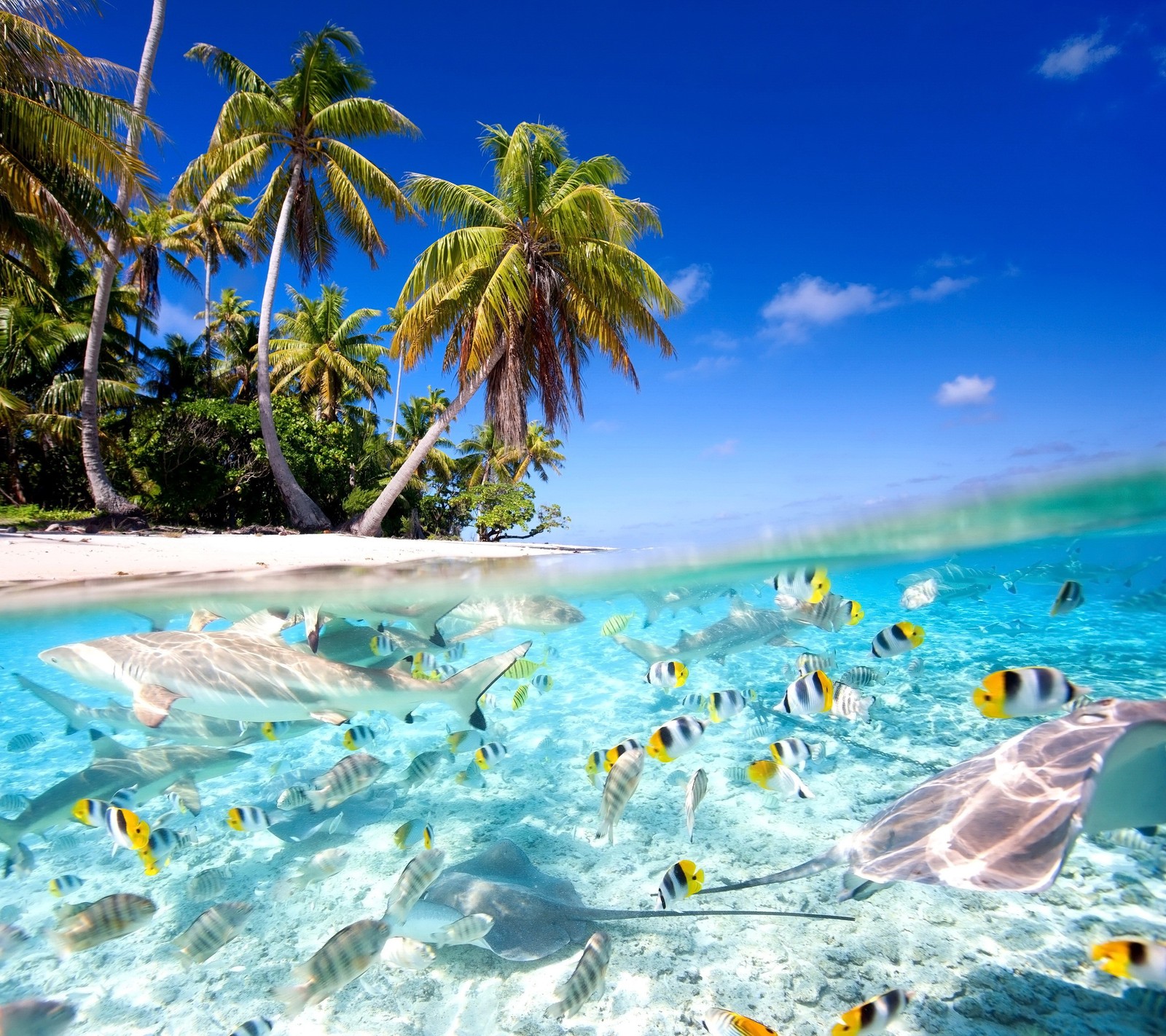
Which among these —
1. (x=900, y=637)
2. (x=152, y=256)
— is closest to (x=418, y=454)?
(x=900, y=637)

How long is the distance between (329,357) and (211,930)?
29.8 meters

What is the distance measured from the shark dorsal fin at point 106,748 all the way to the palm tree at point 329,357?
25927 mm

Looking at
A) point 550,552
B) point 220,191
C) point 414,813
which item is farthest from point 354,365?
point 414,813

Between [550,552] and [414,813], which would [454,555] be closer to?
[550,552]

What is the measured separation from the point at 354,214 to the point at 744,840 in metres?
19.9

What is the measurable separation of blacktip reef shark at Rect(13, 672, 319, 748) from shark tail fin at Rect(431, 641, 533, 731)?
→ 5.29 ft

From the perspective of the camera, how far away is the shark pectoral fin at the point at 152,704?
407 centimetres

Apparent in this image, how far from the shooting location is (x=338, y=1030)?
10.9ft

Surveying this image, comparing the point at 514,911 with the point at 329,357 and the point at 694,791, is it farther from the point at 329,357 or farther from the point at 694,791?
the point at 329,357

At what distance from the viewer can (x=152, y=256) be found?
26203mm

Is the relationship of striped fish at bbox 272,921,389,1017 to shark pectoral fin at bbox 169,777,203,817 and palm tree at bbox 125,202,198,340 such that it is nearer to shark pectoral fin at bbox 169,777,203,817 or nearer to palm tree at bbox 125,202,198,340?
shark pectoral fin at bbox 169,777,203,817

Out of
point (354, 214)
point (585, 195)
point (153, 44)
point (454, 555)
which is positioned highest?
point (153, 44)

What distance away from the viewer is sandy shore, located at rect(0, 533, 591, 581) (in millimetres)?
8883

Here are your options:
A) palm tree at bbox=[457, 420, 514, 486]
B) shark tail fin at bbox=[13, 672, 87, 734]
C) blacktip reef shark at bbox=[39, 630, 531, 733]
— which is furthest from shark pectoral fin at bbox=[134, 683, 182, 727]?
palm tree at bbox=[457, 420, 514, 486]
